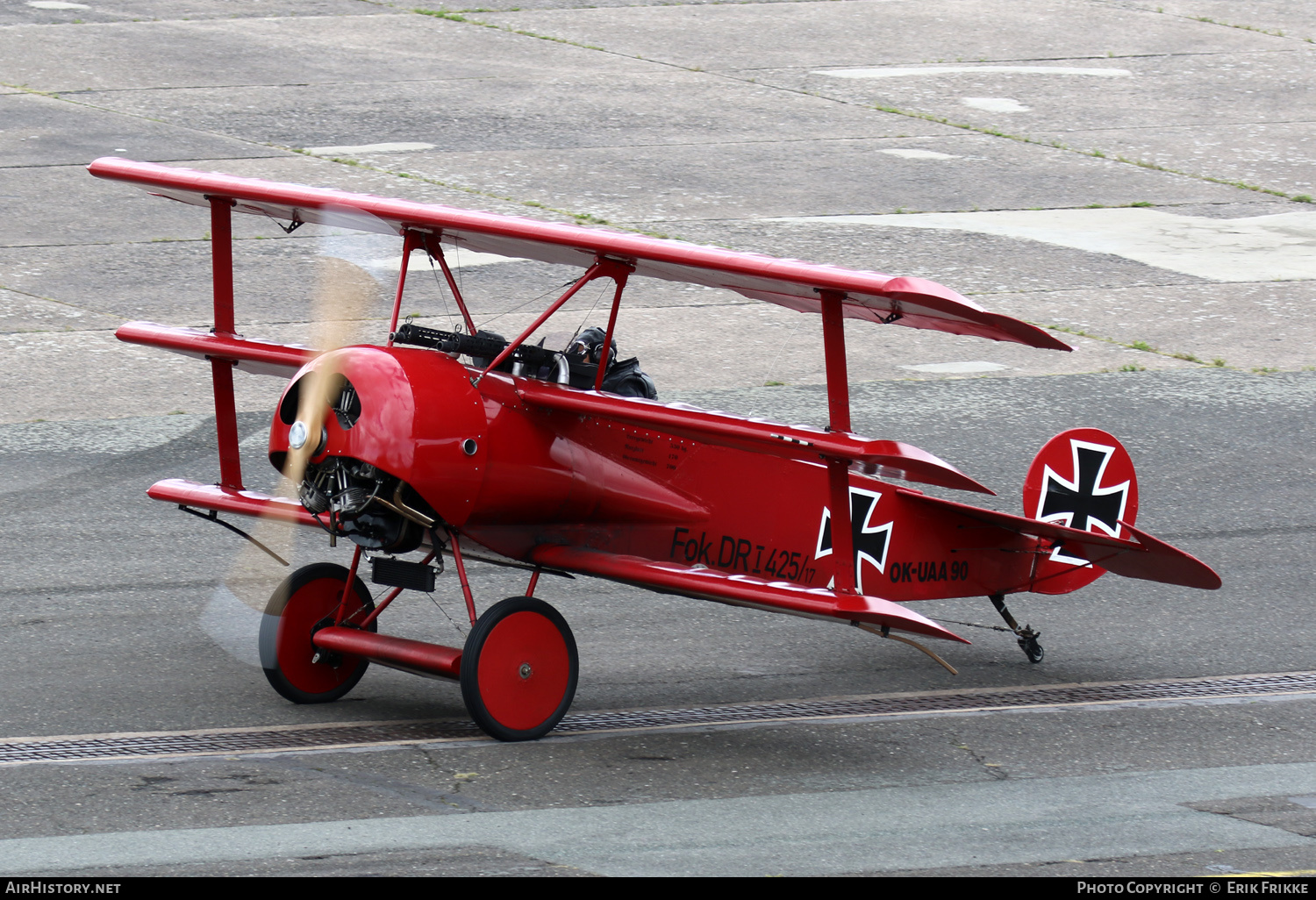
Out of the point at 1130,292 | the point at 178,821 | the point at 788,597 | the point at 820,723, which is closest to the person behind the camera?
the point at 178,821

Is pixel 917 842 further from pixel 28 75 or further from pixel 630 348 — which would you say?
pixel 28 75

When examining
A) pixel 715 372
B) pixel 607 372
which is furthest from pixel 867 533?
pixel 715 372

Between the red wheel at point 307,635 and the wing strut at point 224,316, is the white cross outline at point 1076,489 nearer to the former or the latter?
the red wheel at point 307,635

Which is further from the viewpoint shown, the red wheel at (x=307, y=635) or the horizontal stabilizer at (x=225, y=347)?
the horizontal stabilizer at (x=225, y=347)

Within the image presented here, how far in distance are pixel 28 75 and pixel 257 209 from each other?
15.4m

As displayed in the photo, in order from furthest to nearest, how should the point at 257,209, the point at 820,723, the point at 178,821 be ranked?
the point at 257,209 → the point at 820,723 → the point at 178,821

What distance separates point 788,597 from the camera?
23.3ft

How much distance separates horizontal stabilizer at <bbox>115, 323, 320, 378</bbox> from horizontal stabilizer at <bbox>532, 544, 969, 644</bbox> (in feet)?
5.38

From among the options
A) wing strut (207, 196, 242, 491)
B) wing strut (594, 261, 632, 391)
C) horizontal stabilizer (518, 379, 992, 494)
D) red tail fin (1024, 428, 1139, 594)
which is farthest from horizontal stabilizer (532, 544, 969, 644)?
wing strut (207, 196, 242, 491)

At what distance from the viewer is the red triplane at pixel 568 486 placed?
6953mm

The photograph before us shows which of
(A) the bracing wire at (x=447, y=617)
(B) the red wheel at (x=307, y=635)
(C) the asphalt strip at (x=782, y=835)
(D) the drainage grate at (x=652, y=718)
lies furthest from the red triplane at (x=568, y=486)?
(A) the bracing wire at (x=447, y=617)

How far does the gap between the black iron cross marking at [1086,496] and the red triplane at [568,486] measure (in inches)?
0.4

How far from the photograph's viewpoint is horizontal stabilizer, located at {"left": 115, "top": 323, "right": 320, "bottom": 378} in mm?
8195

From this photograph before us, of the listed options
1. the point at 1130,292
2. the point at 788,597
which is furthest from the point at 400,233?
the point at 1130,292
